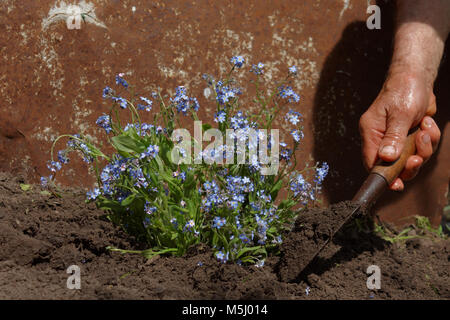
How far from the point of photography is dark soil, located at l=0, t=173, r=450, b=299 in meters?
1.87

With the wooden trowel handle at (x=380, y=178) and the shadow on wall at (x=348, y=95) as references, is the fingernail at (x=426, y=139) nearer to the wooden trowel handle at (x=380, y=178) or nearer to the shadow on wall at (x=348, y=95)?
the wooden trowel handle at (x=380, y=178)

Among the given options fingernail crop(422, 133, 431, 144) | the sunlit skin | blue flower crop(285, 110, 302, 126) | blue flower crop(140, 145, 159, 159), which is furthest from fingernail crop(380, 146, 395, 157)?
blue flower crop(140, 145, 159, 159)

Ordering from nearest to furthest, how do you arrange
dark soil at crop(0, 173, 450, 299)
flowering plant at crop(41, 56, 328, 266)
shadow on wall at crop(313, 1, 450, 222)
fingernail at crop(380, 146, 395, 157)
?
dark soil at crop(0, 173, 450, 299) < flowering plant at crop(41, 56, 328, 266) < fingernail at crop(380, 146, 395, 157) < shadow on wall at crop(313, 1, 450, 222)

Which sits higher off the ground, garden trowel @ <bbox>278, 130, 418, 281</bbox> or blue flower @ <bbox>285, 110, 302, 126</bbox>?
blue flower @ <bbox>285, 110, 302, 126</bbox>

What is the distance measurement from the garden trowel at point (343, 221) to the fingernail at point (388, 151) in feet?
0.13

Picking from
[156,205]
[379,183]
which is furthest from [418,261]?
[156,205]

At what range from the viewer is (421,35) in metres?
2.68

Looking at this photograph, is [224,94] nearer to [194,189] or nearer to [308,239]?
[194,189]

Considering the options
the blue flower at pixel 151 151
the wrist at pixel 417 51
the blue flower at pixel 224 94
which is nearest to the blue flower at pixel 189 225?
the blue flower at pixel 151 151

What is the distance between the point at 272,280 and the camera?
76.9 inches

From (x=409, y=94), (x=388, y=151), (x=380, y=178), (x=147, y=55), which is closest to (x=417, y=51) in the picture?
(x=409, y=94)

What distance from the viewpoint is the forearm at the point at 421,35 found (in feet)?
8.60

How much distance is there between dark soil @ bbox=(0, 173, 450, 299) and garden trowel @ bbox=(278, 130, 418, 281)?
3 cm

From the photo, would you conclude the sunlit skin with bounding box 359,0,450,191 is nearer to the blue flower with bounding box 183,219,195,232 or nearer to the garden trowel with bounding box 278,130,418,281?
the garden trowel with bounding box 278,130,418,281
